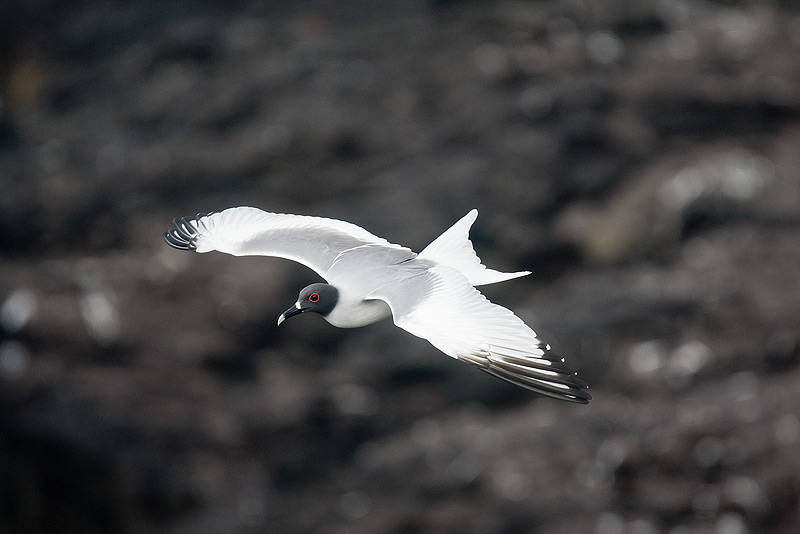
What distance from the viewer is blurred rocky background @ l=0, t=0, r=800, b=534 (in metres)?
11.5

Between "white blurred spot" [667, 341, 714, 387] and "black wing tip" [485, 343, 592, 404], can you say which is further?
"white blurred spot" [667, 341, 714, 387]

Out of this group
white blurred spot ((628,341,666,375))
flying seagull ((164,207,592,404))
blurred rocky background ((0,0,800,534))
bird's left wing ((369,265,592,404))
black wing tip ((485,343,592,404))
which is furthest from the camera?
white blurred spot ((628,341,666,375))

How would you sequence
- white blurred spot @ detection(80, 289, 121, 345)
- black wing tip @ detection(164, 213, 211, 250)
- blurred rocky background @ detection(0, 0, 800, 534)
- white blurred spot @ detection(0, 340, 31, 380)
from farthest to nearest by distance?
white blurred spot @ detection(80, 289, 121, 345) → white blurred spot @ detection(0, 340, 31, 380) → blurred rocky background @ detection(0, 0, 800, 534) → black wing tip @ detection(164, 213, 211, 250)

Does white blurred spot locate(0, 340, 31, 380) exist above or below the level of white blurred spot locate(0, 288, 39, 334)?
below

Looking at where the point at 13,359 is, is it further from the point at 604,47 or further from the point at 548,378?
the point at 548,378

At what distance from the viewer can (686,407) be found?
11.6m

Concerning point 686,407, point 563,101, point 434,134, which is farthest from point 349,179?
point 686,407

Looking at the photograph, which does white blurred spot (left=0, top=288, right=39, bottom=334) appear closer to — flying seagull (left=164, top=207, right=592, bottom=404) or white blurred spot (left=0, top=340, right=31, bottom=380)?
white blurred spot (left=0, top=340, right=31, bottom=380)

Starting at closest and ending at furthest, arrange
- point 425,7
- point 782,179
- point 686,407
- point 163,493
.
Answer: point 686,407 < point 163,493 < point 782,179 < point 425,7

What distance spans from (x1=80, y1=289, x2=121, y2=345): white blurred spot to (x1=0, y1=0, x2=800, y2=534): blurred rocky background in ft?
0.10

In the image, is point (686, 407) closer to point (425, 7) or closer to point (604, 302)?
point (604, 302)

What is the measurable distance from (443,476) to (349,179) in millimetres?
4414

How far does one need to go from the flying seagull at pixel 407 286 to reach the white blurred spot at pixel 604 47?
8935 millimetres

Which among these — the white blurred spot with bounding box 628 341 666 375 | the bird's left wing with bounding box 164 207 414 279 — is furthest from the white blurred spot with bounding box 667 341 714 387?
the bird's left wing with bounding box 164 207 414 279
